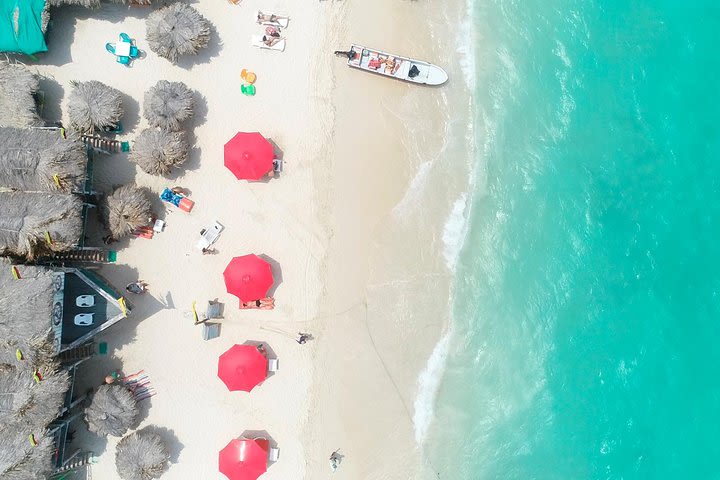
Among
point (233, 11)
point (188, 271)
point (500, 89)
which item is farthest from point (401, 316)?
point (233, 11)

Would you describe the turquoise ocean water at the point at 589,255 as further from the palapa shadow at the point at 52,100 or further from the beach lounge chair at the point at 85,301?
the palapa shadow at the point at 52,100

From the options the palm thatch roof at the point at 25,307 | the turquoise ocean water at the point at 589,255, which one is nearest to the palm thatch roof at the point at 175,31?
the palm thatch roof at the point at 25,307

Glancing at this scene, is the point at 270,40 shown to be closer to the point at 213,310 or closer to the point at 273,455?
the point at 213,310

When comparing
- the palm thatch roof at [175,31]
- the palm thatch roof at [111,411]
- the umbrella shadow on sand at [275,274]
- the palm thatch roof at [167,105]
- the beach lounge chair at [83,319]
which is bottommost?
the palm thatch roof at [111,411]

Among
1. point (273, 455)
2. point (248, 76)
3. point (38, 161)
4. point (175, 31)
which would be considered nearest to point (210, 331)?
point (273, 455)

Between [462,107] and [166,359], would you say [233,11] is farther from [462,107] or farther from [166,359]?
[166,359]

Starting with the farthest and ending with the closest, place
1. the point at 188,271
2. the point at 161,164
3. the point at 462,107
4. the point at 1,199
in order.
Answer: the point at 462,107, the point at 188,271, the point at 161,164, the point at 1,199
